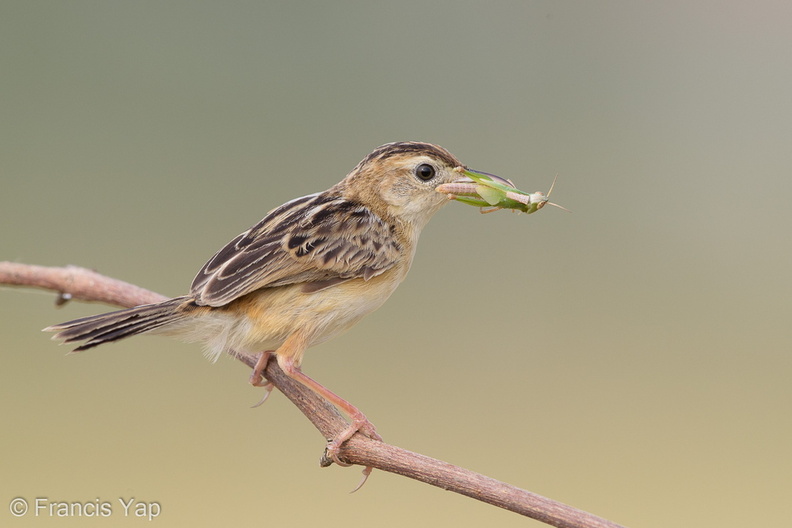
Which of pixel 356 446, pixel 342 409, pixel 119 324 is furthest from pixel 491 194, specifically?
pixel 119 324

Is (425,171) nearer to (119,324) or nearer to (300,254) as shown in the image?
(300,254)

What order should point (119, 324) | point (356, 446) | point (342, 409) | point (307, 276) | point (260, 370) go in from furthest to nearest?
point (260, 370)
point (307, 276)
point (342, 409)
point (119, 324)
point (356, 446)

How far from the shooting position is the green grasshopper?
9.25ft

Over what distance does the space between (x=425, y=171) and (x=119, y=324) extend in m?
1.32

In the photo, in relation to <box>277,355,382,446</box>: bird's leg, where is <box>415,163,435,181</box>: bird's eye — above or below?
above

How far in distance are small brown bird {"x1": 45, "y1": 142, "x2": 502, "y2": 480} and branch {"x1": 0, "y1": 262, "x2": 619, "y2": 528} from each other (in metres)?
0.08

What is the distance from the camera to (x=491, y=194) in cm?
292

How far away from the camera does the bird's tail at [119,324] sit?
2486mm

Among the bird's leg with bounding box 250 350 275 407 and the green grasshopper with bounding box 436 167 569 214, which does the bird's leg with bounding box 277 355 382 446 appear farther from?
the green grasshopper with bounding box 436 167 569 214

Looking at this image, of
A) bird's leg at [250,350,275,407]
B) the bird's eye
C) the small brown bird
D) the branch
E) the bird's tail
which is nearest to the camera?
the branch

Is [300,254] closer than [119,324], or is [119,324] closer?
[119,324]

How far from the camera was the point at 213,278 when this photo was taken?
278 cm

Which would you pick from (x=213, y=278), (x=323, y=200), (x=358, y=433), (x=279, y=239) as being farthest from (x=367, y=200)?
(x=358, y=433)

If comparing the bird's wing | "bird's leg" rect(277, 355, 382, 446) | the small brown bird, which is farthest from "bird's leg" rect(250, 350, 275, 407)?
the bird's wing
